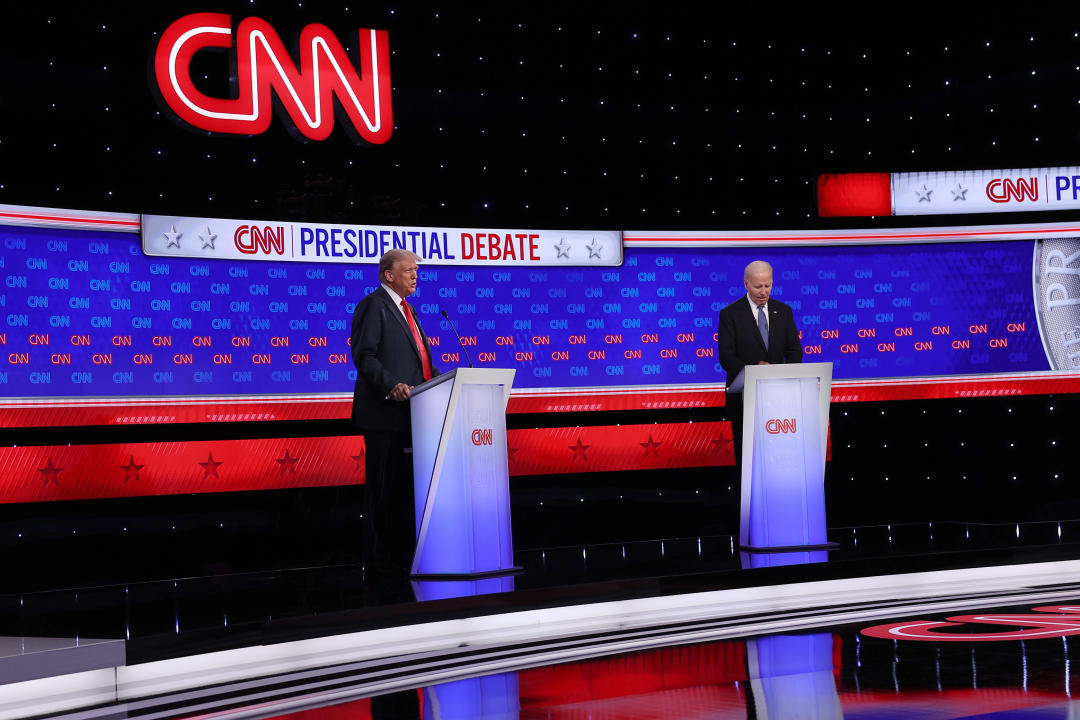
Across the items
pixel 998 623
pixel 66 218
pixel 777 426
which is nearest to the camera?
pixel 998 623

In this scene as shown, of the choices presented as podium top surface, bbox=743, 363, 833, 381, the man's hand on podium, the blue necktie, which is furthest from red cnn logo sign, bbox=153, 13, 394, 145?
podium top surface, bbox=743, 363, 833, 381

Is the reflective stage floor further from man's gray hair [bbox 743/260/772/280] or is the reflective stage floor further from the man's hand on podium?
man's gray hair [bbox 743/260/772/280]

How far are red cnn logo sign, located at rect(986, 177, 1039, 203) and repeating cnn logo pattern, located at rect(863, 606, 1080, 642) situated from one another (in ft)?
13.7

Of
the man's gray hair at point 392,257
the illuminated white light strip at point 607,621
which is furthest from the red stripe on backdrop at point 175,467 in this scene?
the illuminated white light strip at point 607,621

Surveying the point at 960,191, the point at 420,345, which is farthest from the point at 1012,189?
the point at 420,345

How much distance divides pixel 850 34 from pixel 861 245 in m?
1.43

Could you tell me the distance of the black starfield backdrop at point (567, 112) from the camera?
21.4ft

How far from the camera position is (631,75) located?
309 inches

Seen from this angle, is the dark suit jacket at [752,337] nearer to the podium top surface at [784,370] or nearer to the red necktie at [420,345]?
the podium top surface at [784,370]

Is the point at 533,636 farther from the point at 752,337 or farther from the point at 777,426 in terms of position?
the point at 752,337

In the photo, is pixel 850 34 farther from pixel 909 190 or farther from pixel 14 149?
pixel 14 149

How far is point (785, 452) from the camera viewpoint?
5.47 meters

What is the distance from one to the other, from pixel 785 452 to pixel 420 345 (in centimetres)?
176

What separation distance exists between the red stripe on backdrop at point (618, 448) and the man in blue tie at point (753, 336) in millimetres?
1588
